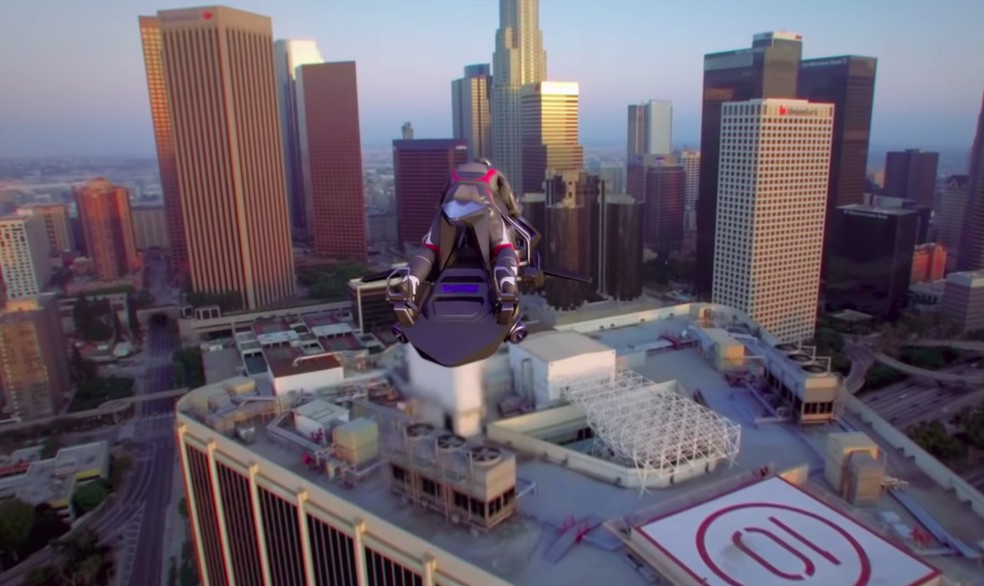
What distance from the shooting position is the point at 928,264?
38.1 meters

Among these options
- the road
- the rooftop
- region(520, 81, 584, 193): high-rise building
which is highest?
region(520, 81, 584, 193): high-rise building

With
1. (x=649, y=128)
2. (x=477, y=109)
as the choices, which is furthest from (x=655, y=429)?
(x=649, y=128)

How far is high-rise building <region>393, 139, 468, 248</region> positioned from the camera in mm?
43203

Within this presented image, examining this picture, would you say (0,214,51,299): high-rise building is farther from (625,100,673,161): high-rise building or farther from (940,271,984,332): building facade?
(625,100,673,161): high-rise building

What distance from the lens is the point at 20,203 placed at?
34156 mm

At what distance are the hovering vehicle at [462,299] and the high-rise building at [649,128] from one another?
65.0 metres

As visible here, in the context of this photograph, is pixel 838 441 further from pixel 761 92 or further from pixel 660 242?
pixel 660 242

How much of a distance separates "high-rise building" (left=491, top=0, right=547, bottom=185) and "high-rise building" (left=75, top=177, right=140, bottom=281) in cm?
2865

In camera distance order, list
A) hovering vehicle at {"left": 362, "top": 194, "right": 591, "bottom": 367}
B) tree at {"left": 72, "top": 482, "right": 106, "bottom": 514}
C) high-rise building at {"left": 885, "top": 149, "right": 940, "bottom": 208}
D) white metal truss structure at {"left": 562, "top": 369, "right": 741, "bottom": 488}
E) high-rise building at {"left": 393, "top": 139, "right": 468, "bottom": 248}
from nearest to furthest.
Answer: hovering vehicle at {"left": 362, "top": 194, "right": 591, "bottom": 367}, white metal truss structure at {"left": 562, "top": 369, "right": 741, "bottom": 488}, tree at {"left": 72, "top": 482, "right": 106, "bottom": 514}, high-rise building at {"left": 393, "top": 139, "right": 468, "bottom": 248}, high-rise building at {"left": 885, "top": 149, "right": 940, "bottom": 208}

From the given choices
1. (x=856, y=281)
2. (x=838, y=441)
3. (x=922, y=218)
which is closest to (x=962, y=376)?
(x=856, y=281)

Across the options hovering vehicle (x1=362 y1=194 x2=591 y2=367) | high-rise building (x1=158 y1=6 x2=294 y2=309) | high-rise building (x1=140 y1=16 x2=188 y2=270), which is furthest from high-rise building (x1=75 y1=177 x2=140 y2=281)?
hovering vehicle (x1=362 y1=194 x2=591 y2=367)

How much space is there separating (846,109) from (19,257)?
4829 centimetres

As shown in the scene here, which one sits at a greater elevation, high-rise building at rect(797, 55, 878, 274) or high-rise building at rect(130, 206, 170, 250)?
high-rise building at rect(797, 55, 878, 274)

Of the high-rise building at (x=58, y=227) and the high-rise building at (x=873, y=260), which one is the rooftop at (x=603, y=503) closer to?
the high-rise building at (x=873, y=260)
